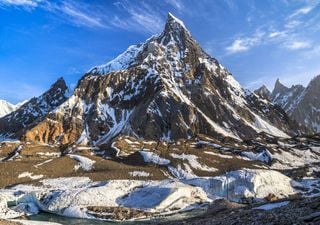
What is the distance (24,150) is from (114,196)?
116751 mm

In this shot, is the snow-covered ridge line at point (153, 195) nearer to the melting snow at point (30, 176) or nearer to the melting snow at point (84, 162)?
the melting snow at point (30, 176)

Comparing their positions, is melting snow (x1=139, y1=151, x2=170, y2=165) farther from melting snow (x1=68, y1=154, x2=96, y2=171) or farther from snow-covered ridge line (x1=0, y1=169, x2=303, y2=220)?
snow-covered ridge line (x1=0, y1=169, x2=303, y2=220)

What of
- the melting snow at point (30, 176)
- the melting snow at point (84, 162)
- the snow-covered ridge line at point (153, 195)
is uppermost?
the melting snow at point (84, 162)

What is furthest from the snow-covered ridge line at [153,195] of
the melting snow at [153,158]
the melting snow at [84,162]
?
the melting snow at [153,158]

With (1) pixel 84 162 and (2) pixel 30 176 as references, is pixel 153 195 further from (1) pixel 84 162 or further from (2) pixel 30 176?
(1) pixel 84 162

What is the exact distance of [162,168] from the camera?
148875 millimetres

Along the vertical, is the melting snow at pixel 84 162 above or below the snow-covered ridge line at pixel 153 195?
above

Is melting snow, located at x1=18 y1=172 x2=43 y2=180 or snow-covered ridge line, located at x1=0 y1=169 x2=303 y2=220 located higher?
melting snow, located at x1=18 y1=172 x2=43 y2=180

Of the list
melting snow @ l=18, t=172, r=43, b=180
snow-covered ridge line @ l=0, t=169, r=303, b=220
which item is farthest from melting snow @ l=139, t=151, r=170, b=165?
snow-covered ridge line @ l=0, t=169, r=303, b=220

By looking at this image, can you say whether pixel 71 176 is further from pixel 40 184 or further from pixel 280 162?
pixel 280 162

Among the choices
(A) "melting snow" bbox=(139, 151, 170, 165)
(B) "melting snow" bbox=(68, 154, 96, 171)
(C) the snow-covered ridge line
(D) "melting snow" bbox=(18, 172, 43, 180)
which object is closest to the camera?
(C) the snow-covered ridge line

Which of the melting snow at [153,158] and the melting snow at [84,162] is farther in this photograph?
the melting snow at [153,158]

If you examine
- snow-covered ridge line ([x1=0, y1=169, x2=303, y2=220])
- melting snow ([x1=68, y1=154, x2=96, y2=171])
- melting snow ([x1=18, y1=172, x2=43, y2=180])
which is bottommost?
snow-covered ridge line ([x1=0, y1=169, x2=303, y2=220])

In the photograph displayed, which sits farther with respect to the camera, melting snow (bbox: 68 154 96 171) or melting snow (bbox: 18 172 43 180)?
melting snow (bbox: 68 154 96 171)
